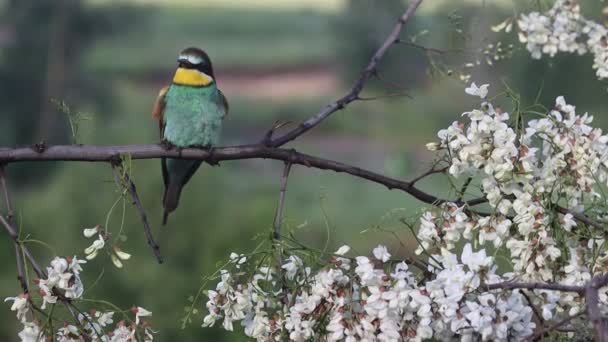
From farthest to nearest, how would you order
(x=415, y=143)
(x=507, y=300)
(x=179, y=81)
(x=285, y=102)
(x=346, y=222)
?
(x=285, y=102)
(x=415, y=143)
(x=346, y=222)
(x=179, y=81)
(x=507, y=300)

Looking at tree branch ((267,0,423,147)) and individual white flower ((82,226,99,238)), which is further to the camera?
tree branch ((267,0,423,147))

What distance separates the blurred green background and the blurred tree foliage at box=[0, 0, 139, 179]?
1.1 inches

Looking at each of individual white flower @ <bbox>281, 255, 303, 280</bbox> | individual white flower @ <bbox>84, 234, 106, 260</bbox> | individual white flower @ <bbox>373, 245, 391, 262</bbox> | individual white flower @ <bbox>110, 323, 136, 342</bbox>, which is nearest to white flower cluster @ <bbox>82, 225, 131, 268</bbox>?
individual white flower @ <bbox>84, 234, 106, 260</bbox>

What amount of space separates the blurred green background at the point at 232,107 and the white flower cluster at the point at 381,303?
10 centimetres

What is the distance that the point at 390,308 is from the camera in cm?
157

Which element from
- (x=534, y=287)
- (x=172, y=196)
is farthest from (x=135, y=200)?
(x=172, y=196)

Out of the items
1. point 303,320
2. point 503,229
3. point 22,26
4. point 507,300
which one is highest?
point 22,26

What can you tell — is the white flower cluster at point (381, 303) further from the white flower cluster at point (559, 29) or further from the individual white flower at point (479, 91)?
the white flower cluster at point (559, 29)

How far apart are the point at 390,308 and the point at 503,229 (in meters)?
0.29

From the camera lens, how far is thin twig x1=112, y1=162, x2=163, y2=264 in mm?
1661

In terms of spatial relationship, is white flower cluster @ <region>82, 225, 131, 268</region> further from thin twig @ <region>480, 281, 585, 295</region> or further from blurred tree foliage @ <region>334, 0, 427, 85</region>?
blurred tree foliage @ <region>334, 0, 427, 85</region>

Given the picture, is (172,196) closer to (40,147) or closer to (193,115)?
(193,115)

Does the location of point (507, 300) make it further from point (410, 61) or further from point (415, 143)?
point (415, 143)

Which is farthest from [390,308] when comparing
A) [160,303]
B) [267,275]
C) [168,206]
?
[160,303]
